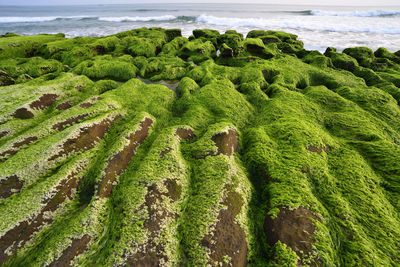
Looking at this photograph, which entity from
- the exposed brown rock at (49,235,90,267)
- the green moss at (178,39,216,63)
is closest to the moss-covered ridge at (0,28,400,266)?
the exposed brown rock at (49,235,90,267)

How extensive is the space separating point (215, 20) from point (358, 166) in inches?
1909

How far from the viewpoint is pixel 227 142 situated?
4555mm

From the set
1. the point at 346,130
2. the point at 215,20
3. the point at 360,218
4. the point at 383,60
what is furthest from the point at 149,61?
the point at 215,20

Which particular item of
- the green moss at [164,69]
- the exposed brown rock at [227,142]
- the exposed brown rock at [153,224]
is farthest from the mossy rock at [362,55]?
the exposed brown rock at [153,224]

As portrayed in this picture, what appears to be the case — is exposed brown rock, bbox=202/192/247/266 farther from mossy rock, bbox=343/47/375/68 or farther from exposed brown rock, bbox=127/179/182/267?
mossy rock, bbox=343/47/375/68

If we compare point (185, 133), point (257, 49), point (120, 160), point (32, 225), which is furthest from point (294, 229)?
point (257, 49)

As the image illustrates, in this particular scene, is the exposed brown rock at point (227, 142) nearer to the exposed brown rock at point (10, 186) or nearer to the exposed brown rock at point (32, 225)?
the exposed brown rock at point (32, 225)

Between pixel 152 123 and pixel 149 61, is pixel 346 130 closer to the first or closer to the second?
pixel 152 123

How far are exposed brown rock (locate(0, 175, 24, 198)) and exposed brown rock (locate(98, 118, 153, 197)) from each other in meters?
1.59

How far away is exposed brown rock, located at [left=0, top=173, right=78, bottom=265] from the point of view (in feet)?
9.35

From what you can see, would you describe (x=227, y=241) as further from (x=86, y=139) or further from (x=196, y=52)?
(x=196, y=52)

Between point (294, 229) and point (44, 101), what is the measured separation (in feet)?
26.5

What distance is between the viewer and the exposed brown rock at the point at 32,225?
285 cm

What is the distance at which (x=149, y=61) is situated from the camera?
10828 millimetres
